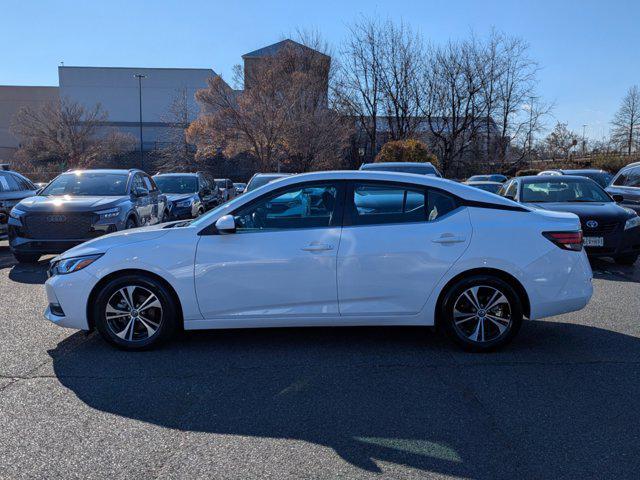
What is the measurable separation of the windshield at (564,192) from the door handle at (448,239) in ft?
20.3

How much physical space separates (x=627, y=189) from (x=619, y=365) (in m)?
8.57

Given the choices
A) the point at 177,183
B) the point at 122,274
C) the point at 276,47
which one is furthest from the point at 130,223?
the point at 276,47

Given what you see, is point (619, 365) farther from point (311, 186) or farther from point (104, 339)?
point (104, 339)

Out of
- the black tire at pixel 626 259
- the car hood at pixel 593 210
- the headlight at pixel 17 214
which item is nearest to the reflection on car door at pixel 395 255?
the car hood at pixel 593 210

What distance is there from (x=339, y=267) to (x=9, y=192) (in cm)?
1016

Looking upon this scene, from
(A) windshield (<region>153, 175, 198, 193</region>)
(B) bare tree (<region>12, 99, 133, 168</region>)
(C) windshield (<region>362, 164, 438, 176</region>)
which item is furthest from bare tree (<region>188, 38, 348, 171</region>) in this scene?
(C) windshield (<region>362, 164, 438, 176</region>)

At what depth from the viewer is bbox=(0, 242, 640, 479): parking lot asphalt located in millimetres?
3316

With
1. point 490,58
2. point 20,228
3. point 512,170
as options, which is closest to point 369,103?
point 490,58

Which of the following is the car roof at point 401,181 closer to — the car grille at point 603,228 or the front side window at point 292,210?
the front side window at point 292,210

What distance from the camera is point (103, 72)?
69.8 m

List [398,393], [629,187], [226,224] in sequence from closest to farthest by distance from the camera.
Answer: [398,393] < [226,224] < [629,187]

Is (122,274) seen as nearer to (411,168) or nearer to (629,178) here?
(411,168)

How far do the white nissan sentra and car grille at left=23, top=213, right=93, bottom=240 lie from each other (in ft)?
13.8

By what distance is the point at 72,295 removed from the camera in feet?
17.2
